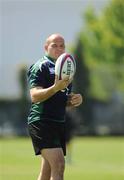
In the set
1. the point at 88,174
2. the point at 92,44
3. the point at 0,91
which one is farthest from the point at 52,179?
the point at 0,91

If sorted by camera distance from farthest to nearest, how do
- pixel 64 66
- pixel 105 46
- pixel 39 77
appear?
pixel 105 46 → pixel 39 77 → pixel 64 66

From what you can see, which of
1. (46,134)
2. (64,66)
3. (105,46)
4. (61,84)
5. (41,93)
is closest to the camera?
(61,84)

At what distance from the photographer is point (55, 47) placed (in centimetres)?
1284

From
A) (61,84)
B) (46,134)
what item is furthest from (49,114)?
(61,84)

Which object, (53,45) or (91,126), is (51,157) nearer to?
(53,45)

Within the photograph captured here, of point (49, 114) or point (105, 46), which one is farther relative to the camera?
point (105, 46)

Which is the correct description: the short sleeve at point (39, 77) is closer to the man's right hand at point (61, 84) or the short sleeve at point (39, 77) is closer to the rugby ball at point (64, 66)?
the rugby ball at point (64, 66)

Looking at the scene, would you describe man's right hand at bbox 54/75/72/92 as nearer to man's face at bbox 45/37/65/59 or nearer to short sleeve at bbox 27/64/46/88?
short sleeve at bbox 27/64/46/88

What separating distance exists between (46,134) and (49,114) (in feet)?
0.88

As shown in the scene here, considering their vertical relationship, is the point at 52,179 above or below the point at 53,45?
below

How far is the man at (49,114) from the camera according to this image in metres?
12.7

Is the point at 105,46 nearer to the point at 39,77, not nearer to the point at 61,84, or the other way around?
the point at 39,77

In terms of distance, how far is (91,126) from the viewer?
7156cm

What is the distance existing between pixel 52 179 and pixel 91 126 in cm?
5907
